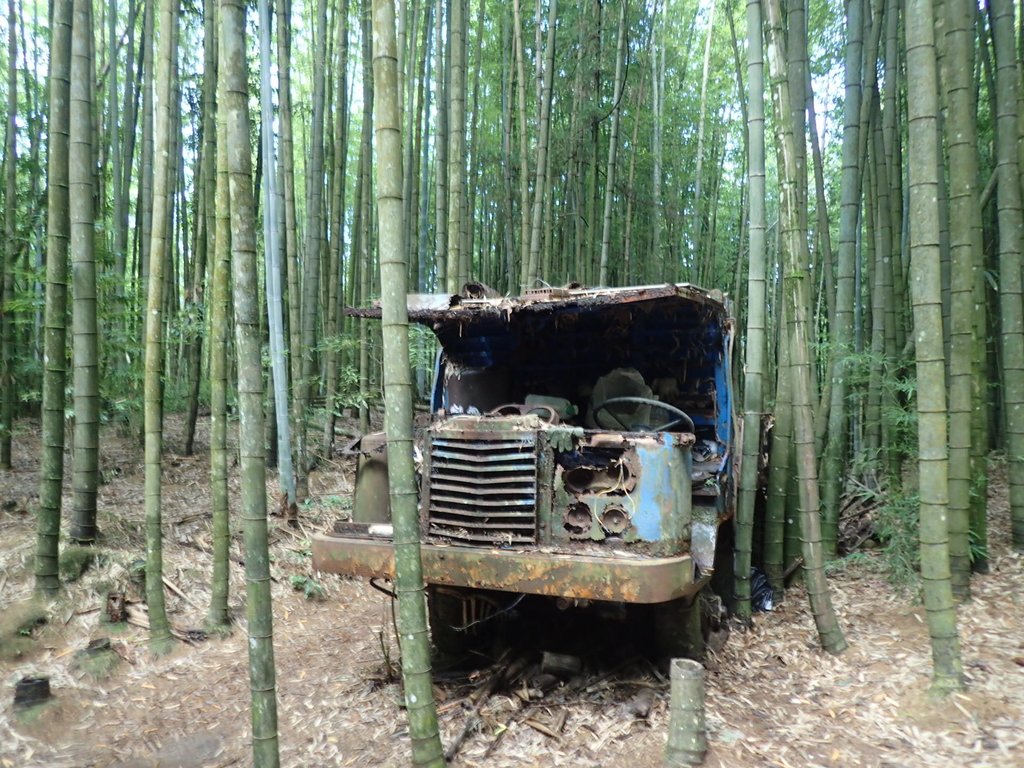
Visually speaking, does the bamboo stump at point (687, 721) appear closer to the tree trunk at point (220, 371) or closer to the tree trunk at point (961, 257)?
the tree trunk at point (961, 257)

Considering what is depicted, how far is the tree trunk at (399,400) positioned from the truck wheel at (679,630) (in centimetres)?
152

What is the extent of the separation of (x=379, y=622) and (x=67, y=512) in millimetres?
2407

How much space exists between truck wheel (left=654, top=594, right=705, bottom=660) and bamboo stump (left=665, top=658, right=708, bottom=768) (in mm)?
712

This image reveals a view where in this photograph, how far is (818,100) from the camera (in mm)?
9781

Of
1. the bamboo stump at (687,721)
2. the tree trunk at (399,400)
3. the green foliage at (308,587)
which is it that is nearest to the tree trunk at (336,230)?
the green foliage at (308,587)

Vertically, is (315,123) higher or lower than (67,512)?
higher

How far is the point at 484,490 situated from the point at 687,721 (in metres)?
1.18

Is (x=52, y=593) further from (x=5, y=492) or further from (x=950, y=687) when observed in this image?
(x=950, y=687)

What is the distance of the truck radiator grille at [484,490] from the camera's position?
2900mm

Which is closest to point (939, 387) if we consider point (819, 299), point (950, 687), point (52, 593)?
point (950, 687)

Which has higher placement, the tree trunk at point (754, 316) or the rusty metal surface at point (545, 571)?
the tree trunk at point (754, 316)

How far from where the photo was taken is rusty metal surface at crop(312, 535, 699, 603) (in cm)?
261

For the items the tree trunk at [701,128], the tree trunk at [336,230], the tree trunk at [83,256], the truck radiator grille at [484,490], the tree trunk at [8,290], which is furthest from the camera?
the tree trunk at [701,128]

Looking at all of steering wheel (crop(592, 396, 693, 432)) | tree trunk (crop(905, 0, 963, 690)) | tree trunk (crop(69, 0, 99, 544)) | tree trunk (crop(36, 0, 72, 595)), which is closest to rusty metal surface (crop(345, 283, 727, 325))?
steering wheel (crop(592, 396, 693, 432))
